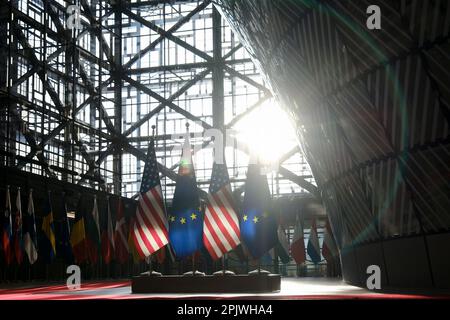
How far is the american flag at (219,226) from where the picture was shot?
16.3 metres

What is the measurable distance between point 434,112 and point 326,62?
107 inches

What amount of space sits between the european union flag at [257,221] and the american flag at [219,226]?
26 centimetres

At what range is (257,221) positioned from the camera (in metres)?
16.2

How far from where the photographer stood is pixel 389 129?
1356 centimetres

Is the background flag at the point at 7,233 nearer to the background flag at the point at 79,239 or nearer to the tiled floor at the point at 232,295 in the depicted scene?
the background flag at the point at 79,239

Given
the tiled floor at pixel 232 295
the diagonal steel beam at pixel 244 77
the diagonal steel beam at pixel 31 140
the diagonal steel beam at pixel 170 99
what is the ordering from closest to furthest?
1. the tiled floor at pixel 232 295
2. the diagonal steel beam at pixel 31 140
3. the diagonal steel beam at pixel 244 77
4. the diagonal steel beam at pixel 170 99

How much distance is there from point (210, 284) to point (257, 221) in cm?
171

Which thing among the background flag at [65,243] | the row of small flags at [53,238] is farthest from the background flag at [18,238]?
the background flag at [65,243]

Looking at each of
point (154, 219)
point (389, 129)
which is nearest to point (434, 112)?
point (389, 129)

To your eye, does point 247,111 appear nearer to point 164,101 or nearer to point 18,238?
point 164,101

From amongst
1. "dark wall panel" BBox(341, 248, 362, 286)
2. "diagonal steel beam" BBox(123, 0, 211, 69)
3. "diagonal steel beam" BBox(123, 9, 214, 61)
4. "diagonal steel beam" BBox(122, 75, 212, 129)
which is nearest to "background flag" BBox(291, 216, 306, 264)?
"diagonal steel beam" BBox(122, 75, 212, 129)

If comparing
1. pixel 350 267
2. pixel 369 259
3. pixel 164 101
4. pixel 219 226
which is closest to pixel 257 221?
pixel 219 226

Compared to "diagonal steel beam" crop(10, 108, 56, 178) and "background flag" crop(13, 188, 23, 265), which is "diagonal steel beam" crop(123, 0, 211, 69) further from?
"background flag" crop(13, 188, 23, 265)

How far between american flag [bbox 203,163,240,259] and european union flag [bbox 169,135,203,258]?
0.64 feet
